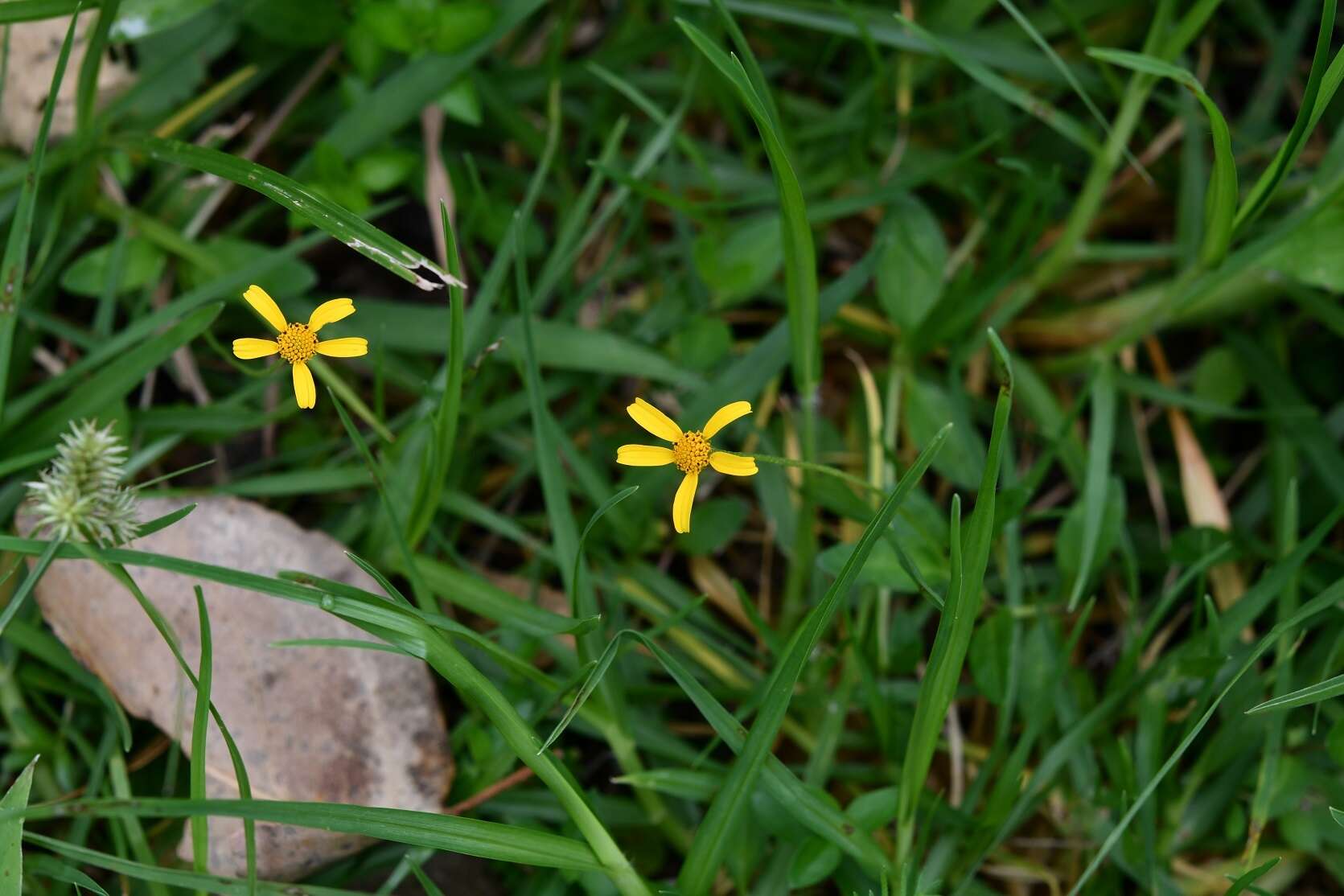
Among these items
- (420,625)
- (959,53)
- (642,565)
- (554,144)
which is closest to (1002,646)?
(642,565)

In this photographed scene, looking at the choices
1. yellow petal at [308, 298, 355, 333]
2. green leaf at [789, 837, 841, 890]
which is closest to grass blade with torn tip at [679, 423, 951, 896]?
green leaf at [789, 837, 841, 890]

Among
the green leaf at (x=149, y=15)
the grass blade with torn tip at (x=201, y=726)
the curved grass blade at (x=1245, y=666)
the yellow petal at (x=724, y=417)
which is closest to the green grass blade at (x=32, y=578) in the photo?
the grass blade with torn tip at (x=201, y=726)

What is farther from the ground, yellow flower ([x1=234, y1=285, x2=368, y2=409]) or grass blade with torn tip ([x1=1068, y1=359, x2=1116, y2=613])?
yellow flower ([x1=234, y1=285, x2=368, y2=409])

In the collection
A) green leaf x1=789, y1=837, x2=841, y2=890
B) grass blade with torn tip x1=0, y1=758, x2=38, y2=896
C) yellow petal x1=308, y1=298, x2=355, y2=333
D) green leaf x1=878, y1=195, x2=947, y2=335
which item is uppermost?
yellow petal x1=308, y1=298, x2=355, y2=333

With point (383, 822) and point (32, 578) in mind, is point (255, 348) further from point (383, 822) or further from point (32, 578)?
point (383, 822)

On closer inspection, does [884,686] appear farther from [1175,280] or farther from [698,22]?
[698,22]

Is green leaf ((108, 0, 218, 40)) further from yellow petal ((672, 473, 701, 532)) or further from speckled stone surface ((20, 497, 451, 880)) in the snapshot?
yellow petal ((672, 473, 701, 532))

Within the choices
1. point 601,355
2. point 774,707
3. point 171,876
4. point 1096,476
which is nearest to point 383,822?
point 171,876
